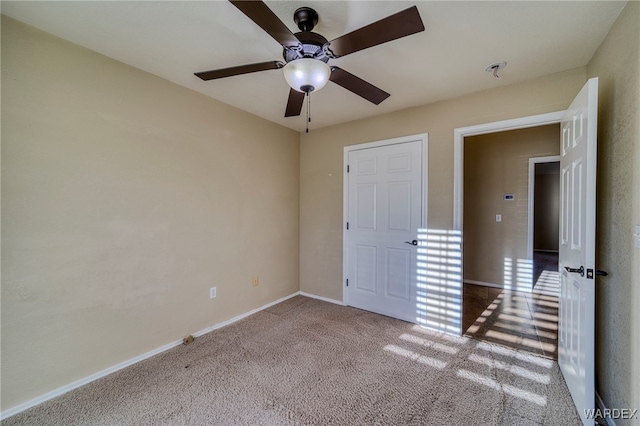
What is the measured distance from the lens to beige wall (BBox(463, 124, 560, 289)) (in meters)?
4.11

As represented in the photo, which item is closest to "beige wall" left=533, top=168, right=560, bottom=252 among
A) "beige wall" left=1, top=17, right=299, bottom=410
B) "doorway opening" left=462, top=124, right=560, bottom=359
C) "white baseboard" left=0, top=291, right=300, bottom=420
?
"doorway opening" left=462, top=124, right=560, bottom=359

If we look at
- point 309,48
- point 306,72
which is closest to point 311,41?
point 309,48

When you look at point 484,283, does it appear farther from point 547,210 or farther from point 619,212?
point 547,210

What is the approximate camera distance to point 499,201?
14.3ft

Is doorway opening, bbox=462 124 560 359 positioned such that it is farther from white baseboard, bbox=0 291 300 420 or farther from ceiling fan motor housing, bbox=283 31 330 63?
ceiling fan motor housing, bbox=283 31 330 63

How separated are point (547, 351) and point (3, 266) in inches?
163

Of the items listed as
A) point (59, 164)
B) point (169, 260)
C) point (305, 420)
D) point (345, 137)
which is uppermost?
point (345, 137)

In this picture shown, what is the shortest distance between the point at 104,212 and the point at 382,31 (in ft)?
7.46

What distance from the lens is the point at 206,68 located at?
2.18m

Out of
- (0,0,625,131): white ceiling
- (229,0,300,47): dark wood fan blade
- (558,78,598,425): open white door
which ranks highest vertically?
(0,0,625,131): white ceiling

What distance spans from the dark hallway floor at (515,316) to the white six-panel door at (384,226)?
757 mm

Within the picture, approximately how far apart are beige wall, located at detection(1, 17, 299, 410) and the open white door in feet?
9.52

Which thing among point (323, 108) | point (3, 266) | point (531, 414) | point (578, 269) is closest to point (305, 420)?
point (531, 414)

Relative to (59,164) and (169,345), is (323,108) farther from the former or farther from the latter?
(169,345)
